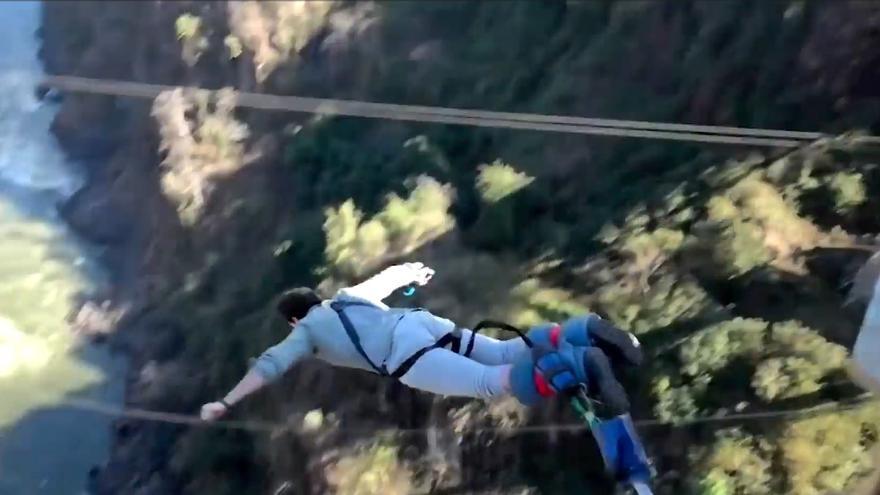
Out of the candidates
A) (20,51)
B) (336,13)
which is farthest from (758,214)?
(20,51)

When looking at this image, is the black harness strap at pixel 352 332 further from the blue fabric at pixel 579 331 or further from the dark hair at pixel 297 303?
the blue fabric at pixel 579 331

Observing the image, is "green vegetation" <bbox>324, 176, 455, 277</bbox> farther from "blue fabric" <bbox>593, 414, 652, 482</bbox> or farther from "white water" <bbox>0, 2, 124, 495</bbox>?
"blue fabric" <bbox>593, 414, 652, 482</bbox>

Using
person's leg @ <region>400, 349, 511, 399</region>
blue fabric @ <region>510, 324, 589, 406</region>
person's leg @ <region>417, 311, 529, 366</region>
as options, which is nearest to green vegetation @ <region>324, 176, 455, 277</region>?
person's leg @ <region>417, 311, 529, 366</region>

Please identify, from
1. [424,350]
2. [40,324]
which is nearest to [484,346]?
[424,350]

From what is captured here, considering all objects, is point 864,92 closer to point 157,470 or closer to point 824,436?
point 824,436

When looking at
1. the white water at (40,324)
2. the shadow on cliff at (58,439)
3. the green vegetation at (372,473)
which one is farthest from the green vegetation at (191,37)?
the green vegetation at (372,473)

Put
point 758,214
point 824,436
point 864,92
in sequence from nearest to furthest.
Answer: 1. point 824,436
2. point 758,214
3. point 864,92

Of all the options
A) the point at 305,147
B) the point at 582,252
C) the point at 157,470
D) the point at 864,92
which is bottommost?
the point at 157,470
